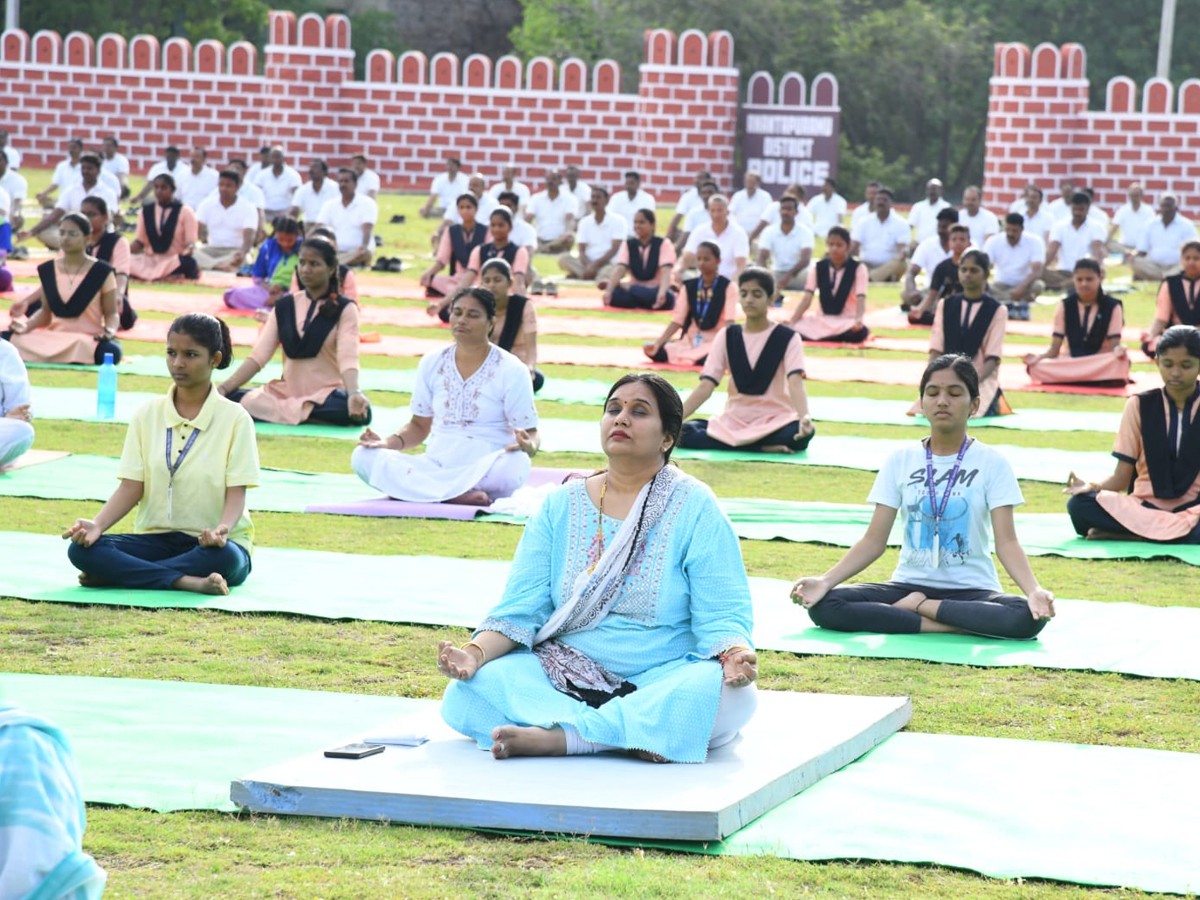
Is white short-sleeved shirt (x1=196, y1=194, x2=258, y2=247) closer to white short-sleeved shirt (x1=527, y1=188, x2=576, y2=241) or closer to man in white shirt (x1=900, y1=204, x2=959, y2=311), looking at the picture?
white short-sleeved shirt (x1=527, y1=188, x2=576, y2=241)

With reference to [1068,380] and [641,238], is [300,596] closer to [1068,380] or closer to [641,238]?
[1068,380]

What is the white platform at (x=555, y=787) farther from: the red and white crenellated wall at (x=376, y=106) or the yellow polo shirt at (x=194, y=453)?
the red and white crenellated wall at (x=376, y=106)

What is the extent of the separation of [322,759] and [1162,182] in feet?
75.8

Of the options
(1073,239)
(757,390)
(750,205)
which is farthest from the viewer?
(750,205)

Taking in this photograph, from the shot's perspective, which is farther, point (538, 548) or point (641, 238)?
point (641, 238)

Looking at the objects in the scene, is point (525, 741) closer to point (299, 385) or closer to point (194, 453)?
point (194, 453)

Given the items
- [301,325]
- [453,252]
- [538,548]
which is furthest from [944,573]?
[453,252]

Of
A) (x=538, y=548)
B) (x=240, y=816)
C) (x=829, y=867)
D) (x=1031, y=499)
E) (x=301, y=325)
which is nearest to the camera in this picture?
(x=829, y=867)

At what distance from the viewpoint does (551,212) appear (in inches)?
874

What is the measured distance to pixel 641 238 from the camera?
1728cm

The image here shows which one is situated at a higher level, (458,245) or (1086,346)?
(458,245)

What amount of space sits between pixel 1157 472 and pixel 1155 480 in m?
0.04

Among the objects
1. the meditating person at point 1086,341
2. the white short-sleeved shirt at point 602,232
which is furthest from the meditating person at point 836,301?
the white short-sleeved shirt at point 602,232

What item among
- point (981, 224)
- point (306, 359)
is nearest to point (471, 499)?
point (306, 359)
